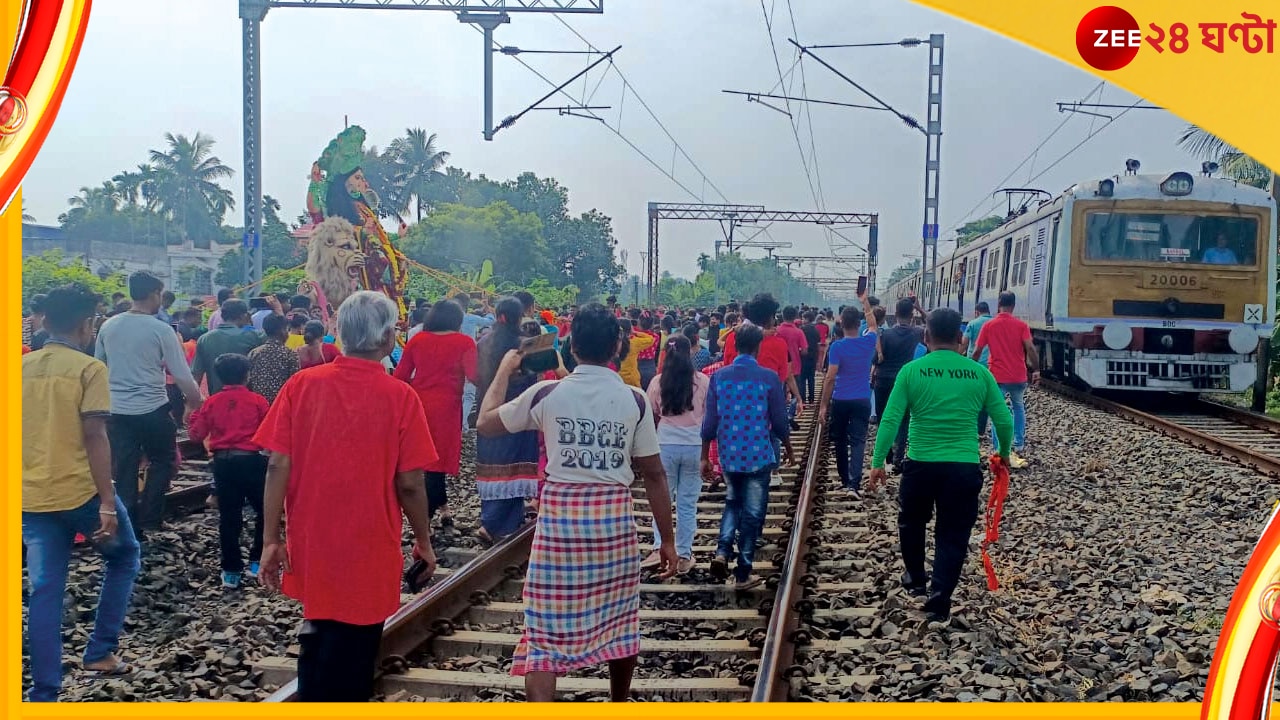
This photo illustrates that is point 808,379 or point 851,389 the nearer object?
point 851,389

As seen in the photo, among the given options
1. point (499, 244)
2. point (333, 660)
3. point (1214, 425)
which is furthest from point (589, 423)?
point (1214, 425)

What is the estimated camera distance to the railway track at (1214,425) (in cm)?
901

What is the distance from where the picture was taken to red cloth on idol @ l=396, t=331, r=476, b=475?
6.56m

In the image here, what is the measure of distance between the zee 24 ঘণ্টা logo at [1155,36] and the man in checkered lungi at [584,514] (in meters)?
2.32

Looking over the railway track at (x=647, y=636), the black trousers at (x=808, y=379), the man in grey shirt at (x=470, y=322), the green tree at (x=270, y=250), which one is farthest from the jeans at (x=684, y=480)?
the green tree at (x=270, y=250)

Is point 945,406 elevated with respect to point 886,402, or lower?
elevated

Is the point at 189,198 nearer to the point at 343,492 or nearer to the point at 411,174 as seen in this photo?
the point at 411,174

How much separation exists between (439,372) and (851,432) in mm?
3657

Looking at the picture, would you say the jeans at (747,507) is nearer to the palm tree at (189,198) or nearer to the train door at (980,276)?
the train door at (980,276)

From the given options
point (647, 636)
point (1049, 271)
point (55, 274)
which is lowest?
point (647, 636)

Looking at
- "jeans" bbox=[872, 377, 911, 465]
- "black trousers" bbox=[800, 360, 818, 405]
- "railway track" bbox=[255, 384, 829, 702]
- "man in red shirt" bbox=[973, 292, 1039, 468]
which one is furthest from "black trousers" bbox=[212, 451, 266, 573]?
"black trousers" bbox=[800, 360, 818, 405]

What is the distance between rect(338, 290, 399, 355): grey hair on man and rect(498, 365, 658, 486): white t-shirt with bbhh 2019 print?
577 mm

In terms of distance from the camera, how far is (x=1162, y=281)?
11.0 metres

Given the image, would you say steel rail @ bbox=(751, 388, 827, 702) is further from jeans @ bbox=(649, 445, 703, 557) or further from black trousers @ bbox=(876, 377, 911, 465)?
black trousers @ bbox=(876, 377, 911, 465)
